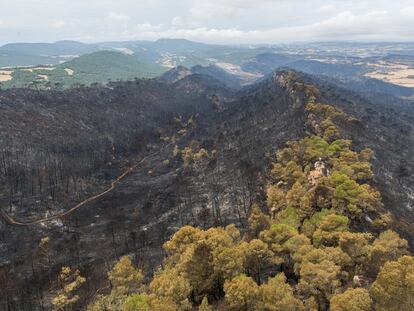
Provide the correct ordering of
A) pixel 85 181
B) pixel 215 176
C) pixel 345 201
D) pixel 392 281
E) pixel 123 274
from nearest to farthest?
1. pixel 392 281
2. pixel 123 274
3. pixel 345 201
4. pixel 215 176
5. pixel 85 181

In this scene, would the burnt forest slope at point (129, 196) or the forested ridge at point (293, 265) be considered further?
the burnt forest slope at point (129, 196)

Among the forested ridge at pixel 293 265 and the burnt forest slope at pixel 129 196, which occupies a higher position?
the forested ridge at pixel 293 265

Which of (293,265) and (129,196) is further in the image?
(129,196)

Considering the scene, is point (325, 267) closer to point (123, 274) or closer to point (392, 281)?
point (392, 281)

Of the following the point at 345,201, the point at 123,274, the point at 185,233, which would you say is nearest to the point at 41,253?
the point at 123,274

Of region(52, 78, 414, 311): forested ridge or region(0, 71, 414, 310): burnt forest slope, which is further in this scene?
region(0, 71, 414, 310): burnt forest slope

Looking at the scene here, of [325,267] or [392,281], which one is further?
[325,267]

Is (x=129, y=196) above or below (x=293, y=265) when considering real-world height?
below

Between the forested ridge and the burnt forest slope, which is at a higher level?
the forested ridge
